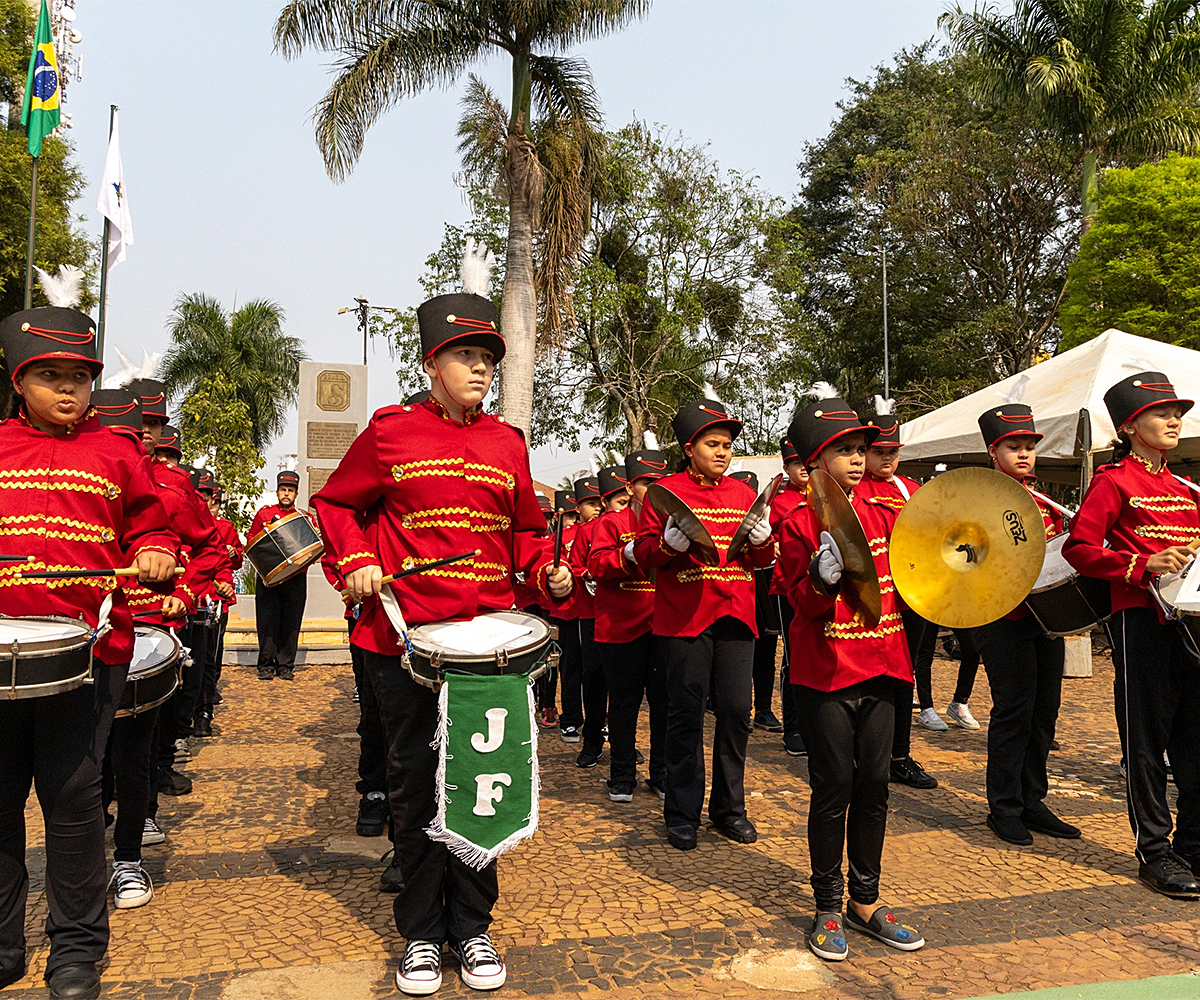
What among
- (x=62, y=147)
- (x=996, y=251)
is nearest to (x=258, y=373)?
(x=62, y=147)

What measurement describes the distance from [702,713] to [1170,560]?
7.79 feet

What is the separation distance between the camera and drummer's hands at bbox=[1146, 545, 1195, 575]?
447 centimetres

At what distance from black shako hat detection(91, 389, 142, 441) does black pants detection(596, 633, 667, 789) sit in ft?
10.5

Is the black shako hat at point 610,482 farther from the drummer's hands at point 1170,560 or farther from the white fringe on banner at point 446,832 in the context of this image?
the white fringe on banner at point 446,832

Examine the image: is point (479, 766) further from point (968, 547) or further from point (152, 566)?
point (968, 547)

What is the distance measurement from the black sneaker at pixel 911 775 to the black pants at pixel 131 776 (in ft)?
14.8

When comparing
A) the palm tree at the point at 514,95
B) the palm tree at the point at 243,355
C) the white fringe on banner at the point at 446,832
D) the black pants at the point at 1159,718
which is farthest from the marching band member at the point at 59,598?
the palm tree at the point at 243,355

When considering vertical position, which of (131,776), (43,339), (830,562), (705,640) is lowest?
(131,776)

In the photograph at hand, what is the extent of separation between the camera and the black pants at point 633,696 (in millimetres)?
6410

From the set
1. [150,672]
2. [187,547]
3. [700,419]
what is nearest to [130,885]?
[150,672]

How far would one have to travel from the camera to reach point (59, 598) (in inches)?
144

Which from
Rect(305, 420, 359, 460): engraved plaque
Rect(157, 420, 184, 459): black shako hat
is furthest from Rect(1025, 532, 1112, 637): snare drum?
Rect(305, 420, 359, 460): engraved plaque

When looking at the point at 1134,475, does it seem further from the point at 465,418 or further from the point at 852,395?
the point at 852,395

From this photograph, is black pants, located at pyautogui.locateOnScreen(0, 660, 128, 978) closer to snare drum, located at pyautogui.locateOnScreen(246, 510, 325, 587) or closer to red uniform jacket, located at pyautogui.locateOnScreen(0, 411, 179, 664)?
red uniform jacket, located at pyautogui.locateOnScreen(0, 411, 179, 664)
